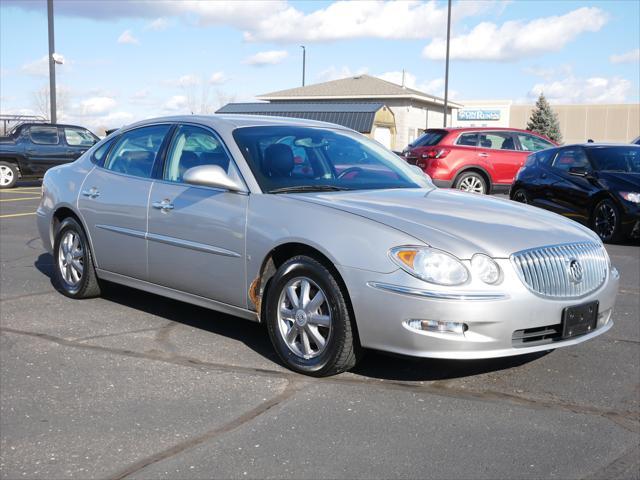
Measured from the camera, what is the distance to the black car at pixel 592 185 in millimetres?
10859

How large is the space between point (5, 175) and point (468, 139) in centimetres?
1114

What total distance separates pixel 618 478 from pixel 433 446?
0.79 meters

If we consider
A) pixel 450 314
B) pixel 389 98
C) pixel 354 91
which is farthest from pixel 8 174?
pixel 354 91

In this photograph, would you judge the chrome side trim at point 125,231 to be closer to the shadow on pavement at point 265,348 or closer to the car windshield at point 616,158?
the shadow on pavement at point 265,348

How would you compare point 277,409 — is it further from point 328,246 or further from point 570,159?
point 570,159

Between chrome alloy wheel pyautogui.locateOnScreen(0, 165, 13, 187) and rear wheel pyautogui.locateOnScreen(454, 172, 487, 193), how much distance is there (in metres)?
10.8

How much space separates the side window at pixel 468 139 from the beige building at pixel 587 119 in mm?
53016

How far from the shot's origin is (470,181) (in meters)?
16.9

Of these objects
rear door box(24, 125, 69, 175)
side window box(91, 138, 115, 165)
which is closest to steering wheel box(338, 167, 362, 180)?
side window box(91, 138, 115, 165)

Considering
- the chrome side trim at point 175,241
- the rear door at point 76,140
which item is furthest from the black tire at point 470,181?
the chrome side trim at point 175,241

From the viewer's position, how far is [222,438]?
3760 mm

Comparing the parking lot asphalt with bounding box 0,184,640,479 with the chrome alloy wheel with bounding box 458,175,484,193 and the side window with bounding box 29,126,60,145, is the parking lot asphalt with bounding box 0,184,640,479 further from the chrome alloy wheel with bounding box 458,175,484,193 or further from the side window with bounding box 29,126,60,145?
the side window with bounding box 29,126,60,145

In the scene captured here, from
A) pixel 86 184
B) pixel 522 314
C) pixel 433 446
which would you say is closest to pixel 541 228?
pixel 522 314

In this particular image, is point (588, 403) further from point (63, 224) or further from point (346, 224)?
point (63, 224)
